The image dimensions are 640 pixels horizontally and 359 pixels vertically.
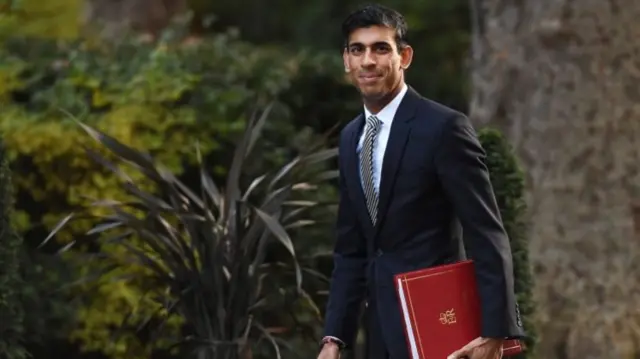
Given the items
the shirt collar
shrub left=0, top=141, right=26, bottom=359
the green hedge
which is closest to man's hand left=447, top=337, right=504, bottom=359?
the shirt collar

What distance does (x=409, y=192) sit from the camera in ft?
14.6

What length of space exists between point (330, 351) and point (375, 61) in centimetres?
100

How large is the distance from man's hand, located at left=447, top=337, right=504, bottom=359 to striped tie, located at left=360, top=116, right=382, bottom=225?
51 cm

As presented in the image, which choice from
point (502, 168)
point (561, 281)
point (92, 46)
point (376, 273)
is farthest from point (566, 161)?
point (376, 273)

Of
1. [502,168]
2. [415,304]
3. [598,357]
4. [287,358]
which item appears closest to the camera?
[415,304]

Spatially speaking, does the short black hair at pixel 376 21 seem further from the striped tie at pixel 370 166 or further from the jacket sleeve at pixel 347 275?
the jacket sleeve at pixel 347 275

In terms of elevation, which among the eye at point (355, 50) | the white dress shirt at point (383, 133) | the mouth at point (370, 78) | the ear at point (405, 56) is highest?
the eye at point (355, 50)

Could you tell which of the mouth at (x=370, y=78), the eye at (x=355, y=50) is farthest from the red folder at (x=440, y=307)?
the eye at (x=355, y=50)

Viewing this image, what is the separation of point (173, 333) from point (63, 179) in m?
1.04

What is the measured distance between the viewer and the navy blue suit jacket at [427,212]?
14.2 ft

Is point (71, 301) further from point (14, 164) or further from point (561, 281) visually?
point (561, 281)

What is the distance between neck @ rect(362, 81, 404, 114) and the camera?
4.50 m

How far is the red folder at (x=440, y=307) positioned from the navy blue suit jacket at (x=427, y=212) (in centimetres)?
7

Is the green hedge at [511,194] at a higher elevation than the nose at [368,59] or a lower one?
lower
